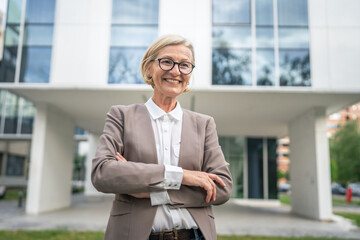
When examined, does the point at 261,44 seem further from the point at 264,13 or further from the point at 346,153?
the point at 346,153

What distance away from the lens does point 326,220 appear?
10406mm

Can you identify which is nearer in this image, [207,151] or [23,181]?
[207,151]

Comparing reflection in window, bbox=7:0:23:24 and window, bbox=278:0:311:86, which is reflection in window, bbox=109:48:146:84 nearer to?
reflection in window, bbox=7:0:23:24

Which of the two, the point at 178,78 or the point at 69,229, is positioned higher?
the point at 178,78

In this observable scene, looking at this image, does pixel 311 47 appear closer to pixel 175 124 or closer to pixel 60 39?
pixel 60 39

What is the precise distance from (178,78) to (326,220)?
10.7 meters

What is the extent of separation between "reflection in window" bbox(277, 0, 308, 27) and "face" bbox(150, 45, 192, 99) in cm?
983

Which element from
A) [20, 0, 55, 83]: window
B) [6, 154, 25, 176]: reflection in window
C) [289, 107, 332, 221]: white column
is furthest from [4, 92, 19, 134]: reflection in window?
[289, 107, 332, 221]: white column

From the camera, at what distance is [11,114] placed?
24047 millimetres

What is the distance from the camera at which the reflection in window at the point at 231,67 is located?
10.0 metres

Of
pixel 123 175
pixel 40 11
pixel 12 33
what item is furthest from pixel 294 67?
pixel 123 175

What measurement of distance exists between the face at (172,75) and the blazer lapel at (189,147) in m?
0.18

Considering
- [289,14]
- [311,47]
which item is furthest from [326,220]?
[289,14]

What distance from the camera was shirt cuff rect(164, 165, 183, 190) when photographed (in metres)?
1.38
